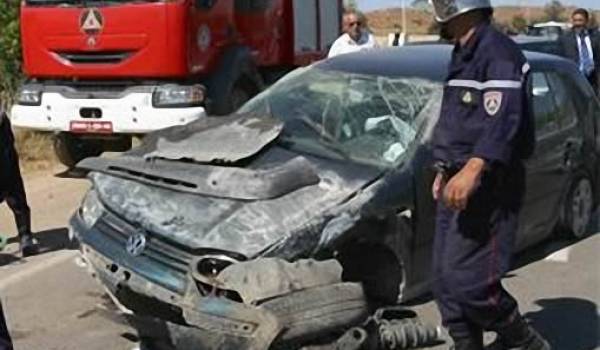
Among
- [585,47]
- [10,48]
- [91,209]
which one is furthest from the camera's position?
[10,48]

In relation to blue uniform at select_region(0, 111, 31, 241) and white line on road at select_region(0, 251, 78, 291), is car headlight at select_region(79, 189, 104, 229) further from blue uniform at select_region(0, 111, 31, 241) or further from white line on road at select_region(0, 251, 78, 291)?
blue uniform at select_region(0, 111, 31, 241)

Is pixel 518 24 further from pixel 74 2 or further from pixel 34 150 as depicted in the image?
pixel 74 2

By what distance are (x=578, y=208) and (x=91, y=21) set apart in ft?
18.2

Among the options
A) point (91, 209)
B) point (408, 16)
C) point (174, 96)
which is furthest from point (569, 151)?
point (408, 16)

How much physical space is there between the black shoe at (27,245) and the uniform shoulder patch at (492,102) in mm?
4474

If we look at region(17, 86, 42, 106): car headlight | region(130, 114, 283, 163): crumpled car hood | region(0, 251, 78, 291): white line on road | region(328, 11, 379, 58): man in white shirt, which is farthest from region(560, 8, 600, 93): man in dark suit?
region(130, 114, 283, 163): crumpled car hood

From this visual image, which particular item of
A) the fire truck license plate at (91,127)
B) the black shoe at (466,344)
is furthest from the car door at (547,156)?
the fire truck license plate at (91,127)

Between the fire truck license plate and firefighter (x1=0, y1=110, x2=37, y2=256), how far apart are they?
282 centimetres

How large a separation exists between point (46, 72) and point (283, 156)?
624 cm

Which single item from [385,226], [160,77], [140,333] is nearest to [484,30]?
[385,226]

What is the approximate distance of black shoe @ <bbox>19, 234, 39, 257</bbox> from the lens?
7914 mm

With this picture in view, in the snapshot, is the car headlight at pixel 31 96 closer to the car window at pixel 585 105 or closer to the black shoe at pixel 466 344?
the car window at pixel 585 105

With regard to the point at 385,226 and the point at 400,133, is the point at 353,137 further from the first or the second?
the point at 385,226

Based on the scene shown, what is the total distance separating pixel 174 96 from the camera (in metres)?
10.7
